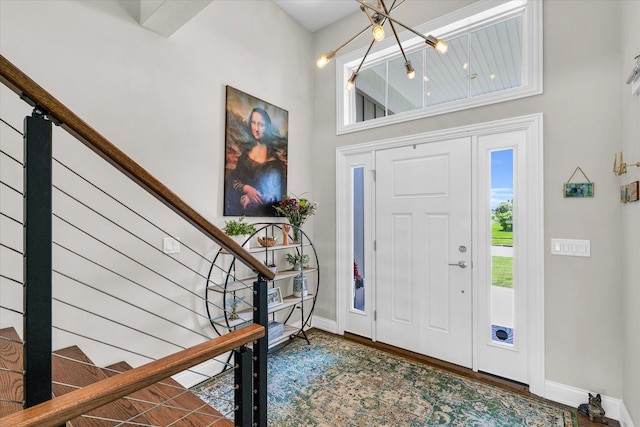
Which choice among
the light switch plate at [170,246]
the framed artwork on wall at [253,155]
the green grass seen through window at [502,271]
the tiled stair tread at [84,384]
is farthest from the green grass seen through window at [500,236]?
the tiled stair tread at [84,384]

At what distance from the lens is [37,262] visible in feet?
2.49

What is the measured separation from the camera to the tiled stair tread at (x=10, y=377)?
3.79 feet

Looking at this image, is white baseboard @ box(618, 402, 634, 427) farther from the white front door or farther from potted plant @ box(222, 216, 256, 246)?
potted plant @ box(222, 216, 256, 246)

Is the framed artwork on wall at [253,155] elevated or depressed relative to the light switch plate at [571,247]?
elevated

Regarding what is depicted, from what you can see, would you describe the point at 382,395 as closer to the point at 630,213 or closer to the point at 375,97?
the point at 630,213

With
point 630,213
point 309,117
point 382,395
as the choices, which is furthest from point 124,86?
point 630,213

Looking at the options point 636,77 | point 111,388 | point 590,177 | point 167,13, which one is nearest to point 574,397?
point 590,177

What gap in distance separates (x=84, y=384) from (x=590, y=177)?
3302 millimetres

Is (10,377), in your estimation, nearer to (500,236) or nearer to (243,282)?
(243,282)

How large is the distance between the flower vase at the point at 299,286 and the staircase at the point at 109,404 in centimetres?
157

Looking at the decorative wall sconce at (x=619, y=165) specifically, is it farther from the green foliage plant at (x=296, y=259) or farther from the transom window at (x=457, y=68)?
the green foliage plant at (x=296, y=259)

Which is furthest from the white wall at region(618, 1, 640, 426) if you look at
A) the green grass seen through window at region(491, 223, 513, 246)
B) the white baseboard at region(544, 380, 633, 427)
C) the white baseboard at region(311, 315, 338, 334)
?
the white baseboard at region(311, 315, 338, 334)

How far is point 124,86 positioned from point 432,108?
2527 mm

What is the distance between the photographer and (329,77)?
3.63 metres
